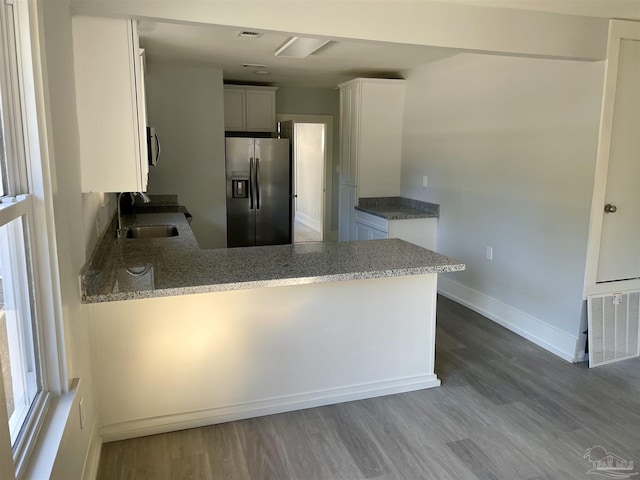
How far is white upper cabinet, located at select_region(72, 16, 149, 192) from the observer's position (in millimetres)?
2115

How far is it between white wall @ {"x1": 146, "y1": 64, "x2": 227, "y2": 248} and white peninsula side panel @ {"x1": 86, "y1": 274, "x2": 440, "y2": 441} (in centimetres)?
307

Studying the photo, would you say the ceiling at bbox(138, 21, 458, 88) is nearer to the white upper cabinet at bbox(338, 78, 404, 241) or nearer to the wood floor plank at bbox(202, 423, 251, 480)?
the white upper cabinet at bbox(338, 78, 404, 241)

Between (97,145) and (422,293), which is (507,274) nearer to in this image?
(422,293)

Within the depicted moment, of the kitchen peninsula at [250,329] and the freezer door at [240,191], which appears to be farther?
the freezer door at [240,191]

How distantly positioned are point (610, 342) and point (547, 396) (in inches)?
32.8

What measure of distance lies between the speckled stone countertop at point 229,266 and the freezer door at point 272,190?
2595 millimetres

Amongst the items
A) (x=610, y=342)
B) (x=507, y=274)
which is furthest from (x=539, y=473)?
(x=507, y=274)

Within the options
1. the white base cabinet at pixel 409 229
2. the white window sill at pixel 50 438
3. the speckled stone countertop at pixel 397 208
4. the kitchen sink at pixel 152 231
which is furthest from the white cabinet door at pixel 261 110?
the white window sill at pixel 50 438

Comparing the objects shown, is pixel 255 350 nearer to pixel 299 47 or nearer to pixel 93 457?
pixel 93 457

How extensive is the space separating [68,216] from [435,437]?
1.96 m

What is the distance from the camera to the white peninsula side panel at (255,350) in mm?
2314

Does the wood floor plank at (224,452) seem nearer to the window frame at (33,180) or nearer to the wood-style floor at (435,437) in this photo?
the wood-style floor at (435,437)

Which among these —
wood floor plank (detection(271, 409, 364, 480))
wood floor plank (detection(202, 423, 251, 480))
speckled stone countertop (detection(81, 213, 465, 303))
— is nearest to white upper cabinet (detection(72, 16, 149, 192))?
speckled stone countertop (detection(81, 213, 465, 303))

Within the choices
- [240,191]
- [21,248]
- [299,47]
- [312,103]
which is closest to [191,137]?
[240,191]
